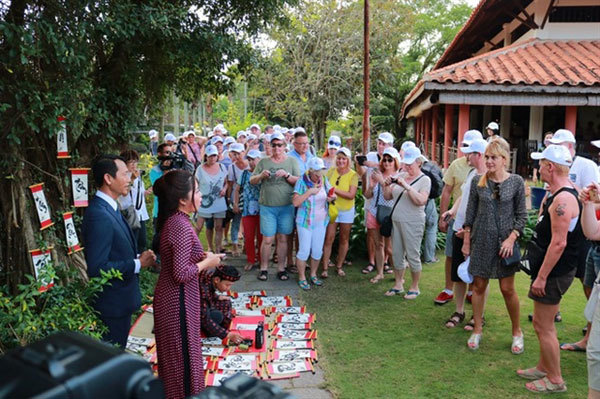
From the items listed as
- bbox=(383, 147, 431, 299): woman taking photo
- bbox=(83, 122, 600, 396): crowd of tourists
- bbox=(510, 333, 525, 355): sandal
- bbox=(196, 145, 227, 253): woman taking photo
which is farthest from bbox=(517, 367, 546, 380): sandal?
bbox=(196, 145, 227, 253): woman taking photo

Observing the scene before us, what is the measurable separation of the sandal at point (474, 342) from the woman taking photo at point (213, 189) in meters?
4.14

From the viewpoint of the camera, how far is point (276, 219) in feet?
22.8

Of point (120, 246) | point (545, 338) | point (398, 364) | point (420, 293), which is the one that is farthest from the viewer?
point (420, 293)

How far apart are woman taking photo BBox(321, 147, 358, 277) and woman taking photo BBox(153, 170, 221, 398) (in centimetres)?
407

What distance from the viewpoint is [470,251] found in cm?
475

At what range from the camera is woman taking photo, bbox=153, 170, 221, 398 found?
10.3 ft

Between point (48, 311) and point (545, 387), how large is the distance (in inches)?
149

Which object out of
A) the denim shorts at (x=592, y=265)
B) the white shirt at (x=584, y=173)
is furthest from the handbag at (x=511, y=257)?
the white shirt at (x=584, y=173)

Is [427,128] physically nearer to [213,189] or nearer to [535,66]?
[535,66]

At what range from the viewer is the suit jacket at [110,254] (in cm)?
318

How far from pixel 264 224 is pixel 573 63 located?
26.4 ft

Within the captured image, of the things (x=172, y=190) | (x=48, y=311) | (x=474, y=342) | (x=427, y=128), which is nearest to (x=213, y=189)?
(x=48, y=311)

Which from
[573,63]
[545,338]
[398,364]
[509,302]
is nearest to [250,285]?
[398,364]

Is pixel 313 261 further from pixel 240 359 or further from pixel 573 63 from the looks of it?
pixel 573 63
